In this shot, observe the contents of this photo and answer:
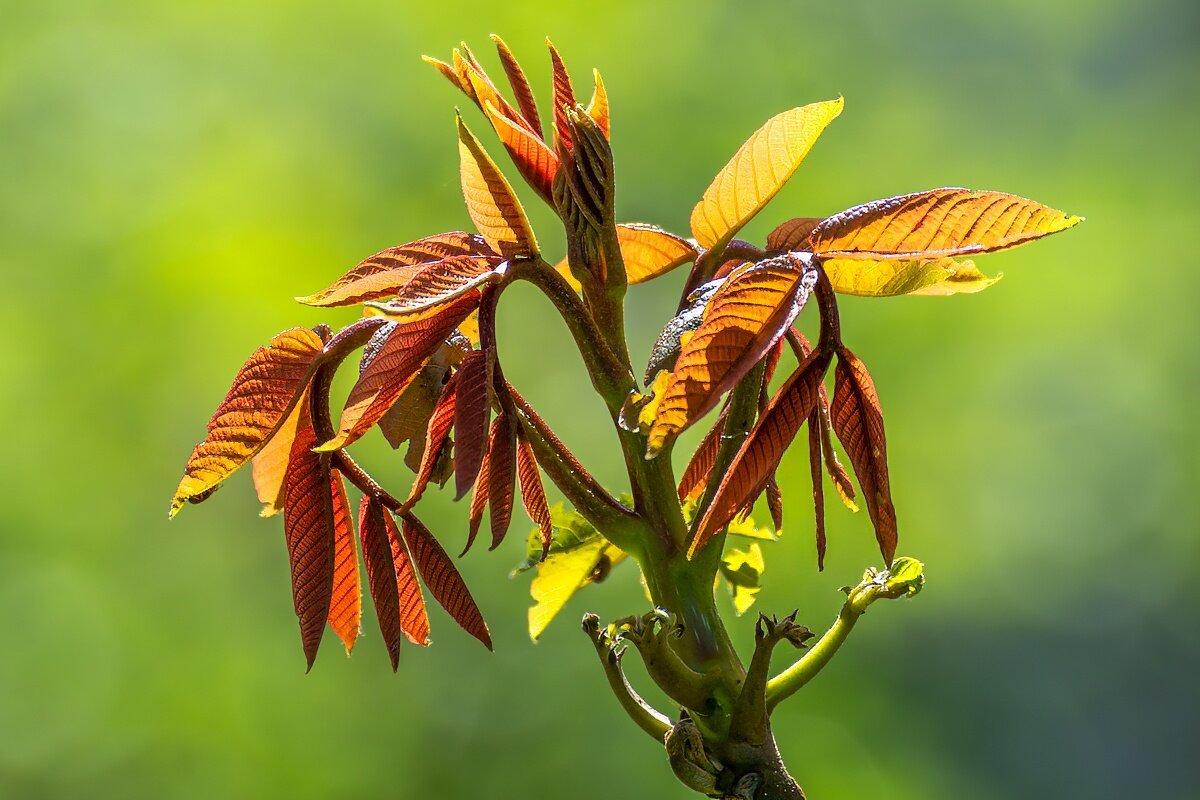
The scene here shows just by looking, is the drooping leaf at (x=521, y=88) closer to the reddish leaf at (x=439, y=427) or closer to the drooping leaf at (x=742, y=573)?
the reddish leaf at (x=439, y=427)

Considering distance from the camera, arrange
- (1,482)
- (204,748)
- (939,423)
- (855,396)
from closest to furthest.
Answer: (855,396)
(204,748)
(1,482)
(939,423)

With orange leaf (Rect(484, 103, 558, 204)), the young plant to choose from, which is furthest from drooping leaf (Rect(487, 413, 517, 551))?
orange leaf (Rect(484, 103, 558, 204))

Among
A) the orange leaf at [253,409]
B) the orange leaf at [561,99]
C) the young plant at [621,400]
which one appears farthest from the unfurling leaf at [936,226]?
the orange leaf at [253,409]

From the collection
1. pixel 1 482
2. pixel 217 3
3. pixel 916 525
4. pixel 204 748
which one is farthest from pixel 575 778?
pixel 217 3

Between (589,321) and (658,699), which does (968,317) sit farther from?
(589,321)

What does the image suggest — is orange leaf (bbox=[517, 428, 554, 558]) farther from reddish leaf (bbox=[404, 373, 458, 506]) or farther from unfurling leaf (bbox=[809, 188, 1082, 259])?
unfurling leaf (bbox=[809, 188, 1082, 259])

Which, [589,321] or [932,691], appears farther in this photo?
[932,691]
